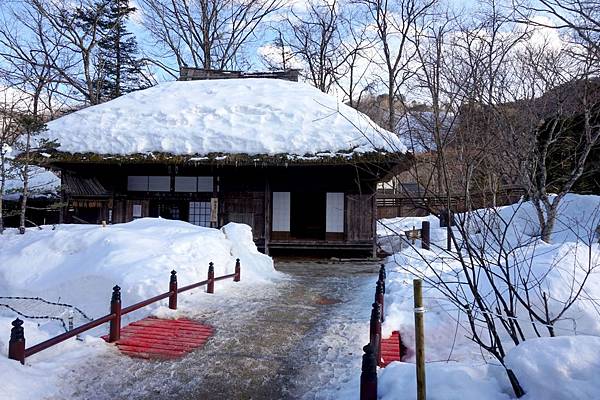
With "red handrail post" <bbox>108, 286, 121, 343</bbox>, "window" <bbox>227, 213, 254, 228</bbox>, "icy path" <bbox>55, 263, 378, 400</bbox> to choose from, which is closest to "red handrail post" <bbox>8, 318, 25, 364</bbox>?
"icy path" <bbox>55, 263, 378, 400</bbox>

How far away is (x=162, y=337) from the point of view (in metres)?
5.60

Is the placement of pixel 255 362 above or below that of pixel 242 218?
below

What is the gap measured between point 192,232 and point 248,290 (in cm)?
256

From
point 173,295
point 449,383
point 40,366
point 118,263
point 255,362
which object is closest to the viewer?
point 449,383

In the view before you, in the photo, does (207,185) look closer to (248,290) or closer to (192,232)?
(192,232)

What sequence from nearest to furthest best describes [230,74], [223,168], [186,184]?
[223,168] < [186,184] < [230,74]

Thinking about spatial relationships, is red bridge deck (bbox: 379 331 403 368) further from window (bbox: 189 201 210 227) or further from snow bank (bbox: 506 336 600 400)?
window (bbox: 189 201 210 227)

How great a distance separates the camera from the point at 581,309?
5754 millimetres

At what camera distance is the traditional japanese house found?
1368 cm

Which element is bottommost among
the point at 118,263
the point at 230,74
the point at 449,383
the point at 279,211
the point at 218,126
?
the point at 449,383

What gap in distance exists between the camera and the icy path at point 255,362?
407 centimetres

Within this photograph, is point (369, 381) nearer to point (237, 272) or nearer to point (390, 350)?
point (390, 350)

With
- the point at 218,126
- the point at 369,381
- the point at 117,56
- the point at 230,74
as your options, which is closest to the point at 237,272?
the point at 369,381

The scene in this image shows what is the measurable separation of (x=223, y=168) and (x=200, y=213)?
1.83 m
